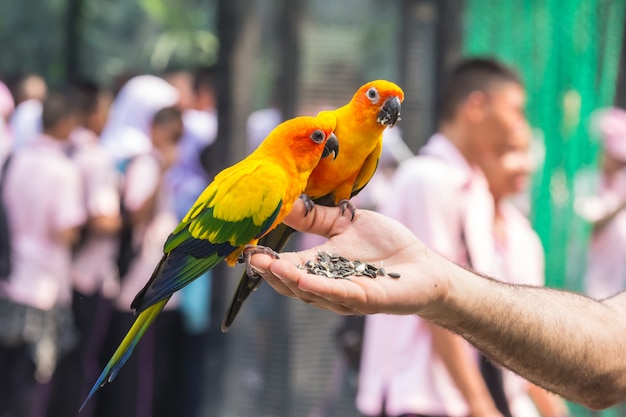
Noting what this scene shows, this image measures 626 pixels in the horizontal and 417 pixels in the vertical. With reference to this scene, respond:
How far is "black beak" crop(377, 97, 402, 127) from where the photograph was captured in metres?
2.05

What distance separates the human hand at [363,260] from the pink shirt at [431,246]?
143 cm

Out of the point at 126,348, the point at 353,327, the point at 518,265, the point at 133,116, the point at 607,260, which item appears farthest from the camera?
the point at 133,116

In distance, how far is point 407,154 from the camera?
5098 millimetres

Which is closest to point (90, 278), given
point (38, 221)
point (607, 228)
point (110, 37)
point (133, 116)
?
point (38, 221)

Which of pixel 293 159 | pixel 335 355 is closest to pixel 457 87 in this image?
pixel 335 355

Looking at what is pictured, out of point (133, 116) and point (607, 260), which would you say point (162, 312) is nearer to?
point (133, 116)

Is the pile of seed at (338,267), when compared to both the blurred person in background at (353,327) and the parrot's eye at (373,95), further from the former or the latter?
the blurred person in background at (353,327)

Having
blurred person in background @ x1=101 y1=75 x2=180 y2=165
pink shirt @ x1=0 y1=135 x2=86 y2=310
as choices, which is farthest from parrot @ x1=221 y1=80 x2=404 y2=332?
blurred person in background @ x1=101 y1=75 x2=180 y2=165

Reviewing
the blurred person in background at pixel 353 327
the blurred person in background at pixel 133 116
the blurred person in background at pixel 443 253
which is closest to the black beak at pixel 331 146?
the blurred person in background at pixel 443 253

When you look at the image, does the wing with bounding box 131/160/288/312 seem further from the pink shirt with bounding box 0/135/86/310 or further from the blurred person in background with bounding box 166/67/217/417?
the blurred person in background with bounding box 166/67/217/417

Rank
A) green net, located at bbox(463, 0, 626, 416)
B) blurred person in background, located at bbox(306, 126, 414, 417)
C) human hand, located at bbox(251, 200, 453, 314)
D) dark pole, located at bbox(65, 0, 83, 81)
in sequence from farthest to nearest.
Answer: dark pole, located at bbox(65, 0, 83, 81) < green net, located at bbox(463, 0, 626, 416) < blurred person in background, located at bbox(306, 126, 414, 417) < human hand, located at bbox(251, 200, 453, 314)

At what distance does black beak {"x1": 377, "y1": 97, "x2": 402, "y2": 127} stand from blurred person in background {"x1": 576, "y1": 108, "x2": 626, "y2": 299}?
3.51 metres

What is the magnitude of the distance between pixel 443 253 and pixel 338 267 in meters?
1.62

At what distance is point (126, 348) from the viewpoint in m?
2.02
